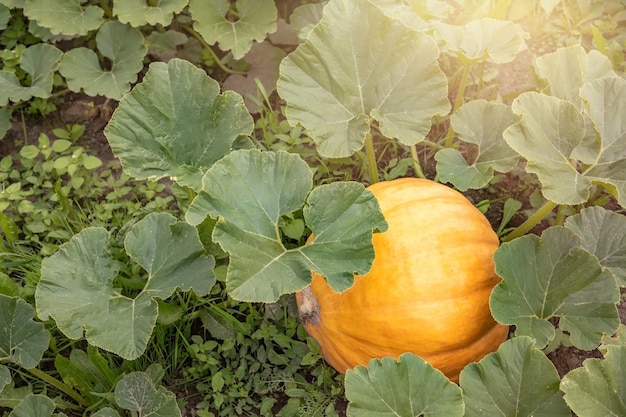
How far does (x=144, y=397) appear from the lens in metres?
2.07

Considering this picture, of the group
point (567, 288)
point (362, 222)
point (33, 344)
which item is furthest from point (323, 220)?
point (33, 344)

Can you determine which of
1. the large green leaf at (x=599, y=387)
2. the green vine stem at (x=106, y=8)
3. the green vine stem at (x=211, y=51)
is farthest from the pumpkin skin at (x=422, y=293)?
the green vine stem at (x=106, y=8)

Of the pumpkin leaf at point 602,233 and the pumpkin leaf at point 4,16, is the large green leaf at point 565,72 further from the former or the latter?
the pumpkin leaf at point 4,16

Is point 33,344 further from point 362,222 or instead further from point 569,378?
point 569,378

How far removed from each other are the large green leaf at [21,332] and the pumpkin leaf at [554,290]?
135 cm

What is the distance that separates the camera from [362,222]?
6.23ft

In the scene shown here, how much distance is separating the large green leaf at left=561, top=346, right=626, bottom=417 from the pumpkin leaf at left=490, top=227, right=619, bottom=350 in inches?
5.6

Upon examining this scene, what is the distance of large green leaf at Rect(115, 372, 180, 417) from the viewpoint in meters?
2.03

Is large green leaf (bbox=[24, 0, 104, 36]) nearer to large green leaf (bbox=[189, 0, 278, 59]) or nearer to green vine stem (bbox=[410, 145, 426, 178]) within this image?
large green leaf (bbox=[189, 0, 278, 59])

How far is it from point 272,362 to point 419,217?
2.48 ft

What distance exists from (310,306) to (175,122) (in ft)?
2.46

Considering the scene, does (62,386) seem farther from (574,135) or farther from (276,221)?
(574,135)

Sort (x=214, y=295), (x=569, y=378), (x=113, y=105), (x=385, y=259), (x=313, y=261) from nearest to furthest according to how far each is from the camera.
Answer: (x=569, y=378)
(x=313, y=261)
(x=385, y=259)
(x=214, y=295)
(x=113, y=105)

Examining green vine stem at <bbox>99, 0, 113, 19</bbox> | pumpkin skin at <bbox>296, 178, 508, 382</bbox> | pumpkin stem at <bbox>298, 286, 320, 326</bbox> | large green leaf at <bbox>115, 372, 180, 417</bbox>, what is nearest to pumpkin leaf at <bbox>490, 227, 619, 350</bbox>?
pumpkin skin at <bbox>296, 178, 508, 382</bbox>
